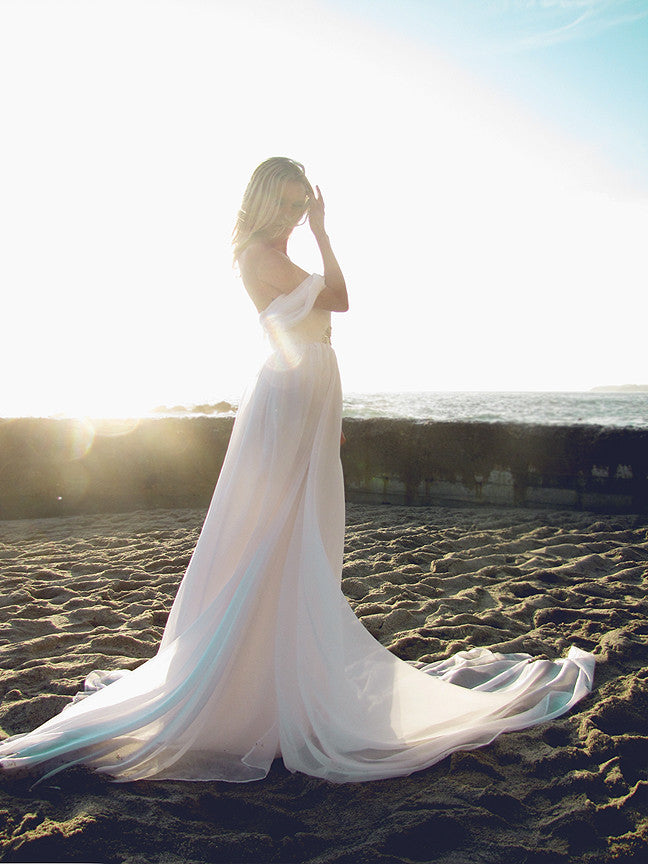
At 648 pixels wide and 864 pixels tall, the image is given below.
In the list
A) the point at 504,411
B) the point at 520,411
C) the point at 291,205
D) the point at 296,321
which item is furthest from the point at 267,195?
the point at 520,411

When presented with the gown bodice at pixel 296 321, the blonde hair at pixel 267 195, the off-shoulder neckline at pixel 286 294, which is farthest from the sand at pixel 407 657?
the blonde hair at pixel 267 195

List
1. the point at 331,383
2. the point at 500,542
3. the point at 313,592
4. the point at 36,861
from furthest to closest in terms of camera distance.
→ the point at 500,542 < the point at 331,383 < the point at 313,592 < the point at 36,861

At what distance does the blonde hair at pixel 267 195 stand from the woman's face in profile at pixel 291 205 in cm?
1

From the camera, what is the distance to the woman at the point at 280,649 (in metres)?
2.09

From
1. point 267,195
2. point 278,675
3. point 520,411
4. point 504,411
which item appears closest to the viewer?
point 278,675

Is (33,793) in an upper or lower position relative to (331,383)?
lower

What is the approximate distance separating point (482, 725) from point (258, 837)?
0.91m

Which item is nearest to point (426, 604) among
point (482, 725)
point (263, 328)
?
point (482, 725)

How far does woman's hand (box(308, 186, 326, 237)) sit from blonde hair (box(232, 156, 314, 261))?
0.9 inches

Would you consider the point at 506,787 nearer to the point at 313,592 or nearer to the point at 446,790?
the point at 446,790

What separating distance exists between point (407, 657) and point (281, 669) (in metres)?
1.06

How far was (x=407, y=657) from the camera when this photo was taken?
10.0 ft

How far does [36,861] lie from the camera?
1.62m

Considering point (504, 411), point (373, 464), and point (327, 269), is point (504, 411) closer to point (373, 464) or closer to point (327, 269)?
point (373, 464)
